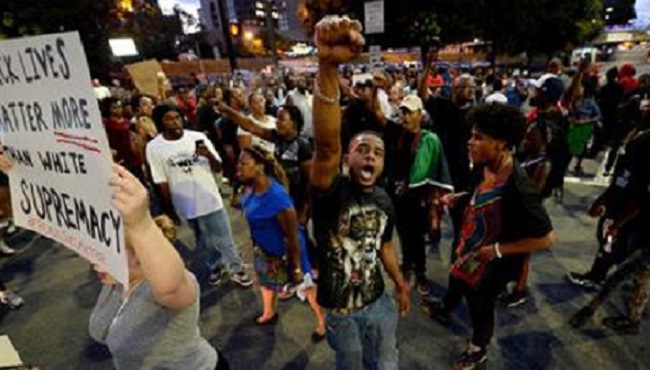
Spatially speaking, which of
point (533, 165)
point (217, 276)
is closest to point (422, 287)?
point (533, 165)

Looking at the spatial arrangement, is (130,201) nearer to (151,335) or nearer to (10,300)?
(151,335)

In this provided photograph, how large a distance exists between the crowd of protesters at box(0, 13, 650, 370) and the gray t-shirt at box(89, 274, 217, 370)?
0.06 feet

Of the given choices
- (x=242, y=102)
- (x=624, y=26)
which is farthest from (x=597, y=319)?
(x=624, y=26)

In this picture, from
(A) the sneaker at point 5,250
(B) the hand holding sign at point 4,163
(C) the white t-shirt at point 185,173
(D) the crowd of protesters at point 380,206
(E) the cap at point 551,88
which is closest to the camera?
(B) the hand holding sign at point 4,163

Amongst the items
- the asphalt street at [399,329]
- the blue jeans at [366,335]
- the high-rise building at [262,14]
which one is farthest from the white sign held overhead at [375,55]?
the high-rise building at [262,14]

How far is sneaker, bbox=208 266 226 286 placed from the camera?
4500mm

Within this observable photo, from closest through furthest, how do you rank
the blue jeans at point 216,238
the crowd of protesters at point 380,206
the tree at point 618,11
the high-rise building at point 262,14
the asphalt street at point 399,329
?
the crowd of protesters at point 380,206, the asphalt street at point 399,329, the blue jeans at point 216,238, the tree at point 618,11, the high-rise building at point 262,14

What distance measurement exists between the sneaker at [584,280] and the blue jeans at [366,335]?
Result: 2.66 meters

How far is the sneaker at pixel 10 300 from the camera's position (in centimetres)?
442

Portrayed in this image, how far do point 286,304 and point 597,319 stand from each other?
2742 millimetres

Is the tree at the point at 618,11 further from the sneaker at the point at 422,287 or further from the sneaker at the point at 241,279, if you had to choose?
the sneaker at the point at 241,279

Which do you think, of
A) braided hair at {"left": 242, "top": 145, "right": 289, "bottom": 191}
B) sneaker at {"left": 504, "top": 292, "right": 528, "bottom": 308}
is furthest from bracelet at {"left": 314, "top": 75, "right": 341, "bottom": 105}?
sneaker at {"left": 504, "top": 292, "right": 528, "bottom": 308}

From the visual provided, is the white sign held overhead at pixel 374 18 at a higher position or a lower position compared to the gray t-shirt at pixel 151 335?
higher

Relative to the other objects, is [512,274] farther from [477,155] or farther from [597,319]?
[597,319]
